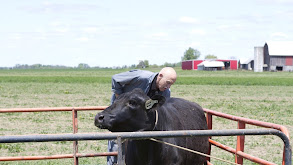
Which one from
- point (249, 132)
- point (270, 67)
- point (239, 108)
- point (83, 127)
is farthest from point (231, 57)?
point (249, 132)

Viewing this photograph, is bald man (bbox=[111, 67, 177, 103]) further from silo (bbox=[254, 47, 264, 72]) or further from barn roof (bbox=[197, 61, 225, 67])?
barn roof (bbox=[197, 61, 225, 67])

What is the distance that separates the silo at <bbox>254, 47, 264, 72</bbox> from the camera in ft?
333

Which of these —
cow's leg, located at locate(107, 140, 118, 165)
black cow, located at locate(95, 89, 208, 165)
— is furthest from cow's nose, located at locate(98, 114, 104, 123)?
cow's leg, located at locate(107, 140, 118, 165)

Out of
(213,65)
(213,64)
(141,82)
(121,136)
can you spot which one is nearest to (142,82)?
(141,82)

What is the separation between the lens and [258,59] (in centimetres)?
10156

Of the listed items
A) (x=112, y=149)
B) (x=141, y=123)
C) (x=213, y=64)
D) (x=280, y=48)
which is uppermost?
(x=280, y=48)

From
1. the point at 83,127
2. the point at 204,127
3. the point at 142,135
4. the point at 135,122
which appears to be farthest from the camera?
the point at 83,127

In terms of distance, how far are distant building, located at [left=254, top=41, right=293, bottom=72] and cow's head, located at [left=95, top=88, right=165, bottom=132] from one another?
97.8 meters

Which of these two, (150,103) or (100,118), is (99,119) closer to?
(100,118)

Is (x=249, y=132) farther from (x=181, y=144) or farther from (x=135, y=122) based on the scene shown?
(x=181, y=144)

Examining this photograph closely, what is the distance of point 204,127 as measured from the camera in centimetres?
662

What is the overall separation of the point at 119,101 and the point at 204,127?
7.17 feet

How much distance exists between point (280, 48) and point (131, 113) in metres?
101

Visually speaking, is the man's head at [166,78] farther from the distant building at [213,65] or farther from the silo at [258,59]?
the distant building at [213,65]
